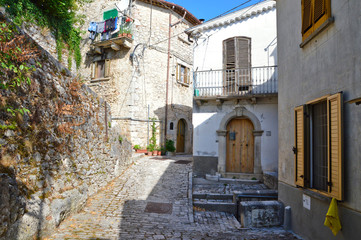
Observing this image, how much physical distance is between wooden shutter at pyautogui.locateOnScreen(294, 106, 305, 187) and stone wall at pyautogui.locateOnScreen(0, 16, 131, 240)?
Result: 15.3 ft

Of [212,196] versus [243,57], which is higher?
[243,57]

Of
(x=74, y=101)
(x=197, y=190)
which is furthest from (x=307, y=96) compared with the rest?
(x=74, y=101)

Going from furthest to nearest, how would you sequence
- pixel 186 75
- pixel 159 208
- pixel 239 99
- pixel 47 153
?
pixel 186 75 → pixel 239 99 → pixel 159 208 → pixel 47 153

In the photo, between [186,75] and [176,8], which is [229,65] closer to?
[186,75]

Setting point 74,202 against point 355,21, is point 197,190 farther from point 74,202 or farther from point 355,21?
point 355,21

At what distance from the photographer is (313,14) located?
4637 millimetres

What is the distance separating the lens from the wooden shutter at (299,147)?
15.6ft

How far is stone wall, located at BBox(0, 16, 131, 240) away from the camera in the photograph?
3336 mm

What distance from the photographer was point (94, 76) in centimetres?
1491

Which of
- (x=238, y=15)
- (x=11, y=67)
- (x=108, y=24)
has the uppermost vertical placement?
(x=108, y=24)

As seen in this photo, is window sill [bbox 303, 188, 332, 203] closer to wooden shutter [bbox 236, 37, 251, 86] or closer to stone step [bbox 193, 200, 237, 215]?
stone step [bbox 193, 200, 237, 215]

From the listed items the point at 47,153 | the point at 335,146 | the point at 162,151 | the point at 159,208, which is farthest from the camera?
the point at 162,151

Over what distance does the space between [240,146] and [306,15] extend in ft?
18.2

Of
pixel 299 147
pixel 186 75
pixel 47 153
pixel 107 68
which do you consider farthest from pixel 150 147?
pixel 299 147
